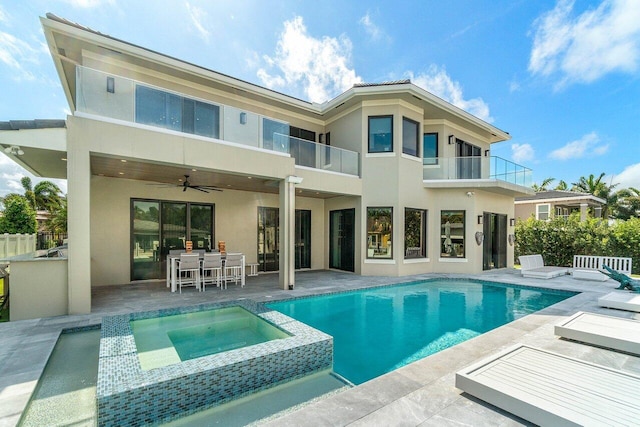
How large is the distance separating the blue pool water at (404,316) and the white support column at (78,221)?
4052 mm

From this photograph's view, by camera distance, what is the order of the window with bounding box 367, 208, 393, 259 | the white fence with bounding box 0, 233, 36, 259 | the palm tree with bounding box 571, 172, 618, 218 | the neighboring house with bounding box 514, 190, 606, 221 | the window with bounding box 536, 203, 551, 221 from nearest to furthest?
the white fence with bounding box 0, 233, 36, 259 < the window with bounding box 367, 208, 393, 259 < the neighboring house with bounding box 514, 190, 606, 221 < the window with bounding box 536, 203, 551, 221 < the palm tree with bounding box 571, 172, 618, 218

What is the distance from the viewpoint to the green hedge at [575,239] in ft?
41.2

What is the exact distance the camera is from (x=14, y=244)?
9406mm

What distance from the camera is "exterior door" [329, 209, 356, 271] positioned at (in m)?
12.5

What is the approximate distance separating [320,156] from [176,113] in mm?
4998

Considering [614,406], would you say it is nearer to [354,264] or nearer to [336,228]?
[354,264]

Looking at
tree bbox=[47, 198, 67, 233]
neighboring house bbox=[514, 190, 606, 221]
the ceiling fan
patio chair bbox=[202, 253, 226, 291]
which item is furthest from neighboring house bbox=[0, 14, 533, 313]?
tree bbox=[47, 198, 67, 233]

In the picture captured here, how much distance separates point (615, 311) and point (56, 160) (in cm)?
1363

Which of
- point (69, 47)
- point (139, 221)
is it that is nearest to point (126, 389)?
point (139, 221)

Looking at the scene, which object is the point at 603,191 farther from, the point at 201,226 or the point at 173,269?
the point at 173,269

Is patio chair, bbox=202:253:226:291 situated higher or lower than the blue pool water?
higher

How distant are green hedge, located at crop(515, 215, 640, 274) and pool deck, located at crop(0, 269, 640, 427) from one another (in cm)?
635

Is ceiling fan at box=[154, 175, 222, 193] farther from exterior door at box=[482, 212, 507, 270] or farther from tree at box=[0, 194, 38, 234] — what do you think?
tree at box=[0, 194, 38, 234]

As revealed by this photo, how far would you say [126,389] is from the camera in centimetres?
308
